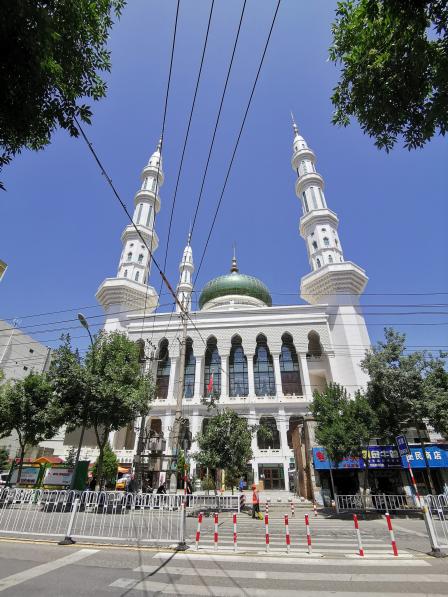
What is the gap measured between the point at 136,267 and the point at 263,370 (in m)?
26.3

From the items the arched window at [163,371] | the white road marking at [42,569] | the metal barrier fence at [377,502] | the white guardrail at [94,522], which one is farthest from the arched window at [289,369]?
the white road marking at [42,569]

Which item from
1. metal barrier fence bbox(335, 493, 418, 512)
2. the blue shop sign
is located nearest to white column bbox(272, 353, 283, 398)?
the blue shop sign

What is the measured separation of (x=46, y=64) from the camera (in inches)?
206

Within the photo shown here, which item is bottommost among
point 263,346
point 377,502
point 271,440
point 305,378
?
point 377,502

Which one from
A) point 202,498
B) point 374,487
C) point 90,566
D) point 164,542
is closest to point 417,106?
point 90,566

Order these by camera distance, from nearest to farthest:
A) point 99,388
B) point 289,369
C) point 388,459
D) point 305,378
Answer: point 99,388
point 388,459
point 305,378
point 289,369

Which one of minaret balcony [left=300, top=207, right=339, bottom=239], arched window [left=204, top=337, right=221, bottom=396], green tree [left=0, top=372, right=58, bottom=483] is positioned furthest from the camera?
minaret balcony [left=300, top=207, right=339, bottom=239]

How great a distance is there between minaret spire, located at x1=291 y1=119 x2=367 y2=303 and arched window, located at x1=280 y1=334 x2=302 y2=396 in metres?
9.61

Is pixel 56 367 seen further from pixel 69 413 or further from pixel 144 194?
pixel 144 194

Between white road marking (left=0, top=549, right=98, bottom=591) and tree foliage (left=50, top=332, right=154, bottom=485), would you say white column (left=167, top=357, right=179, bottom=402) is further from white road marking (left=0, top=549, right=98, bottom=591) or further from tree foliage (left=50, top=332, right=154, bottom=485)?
white road marking (left=0, top=549, right=98, bottom=591)

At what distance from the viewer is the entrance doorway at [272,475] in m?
33.4

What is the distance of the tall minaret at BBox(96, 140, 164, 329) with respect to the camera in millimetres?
50125

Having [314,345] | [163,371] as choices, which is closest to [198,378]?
[163,371]

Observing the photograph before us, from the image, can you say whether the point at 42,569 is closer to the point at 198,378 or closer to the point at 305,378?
the point at 198,378
